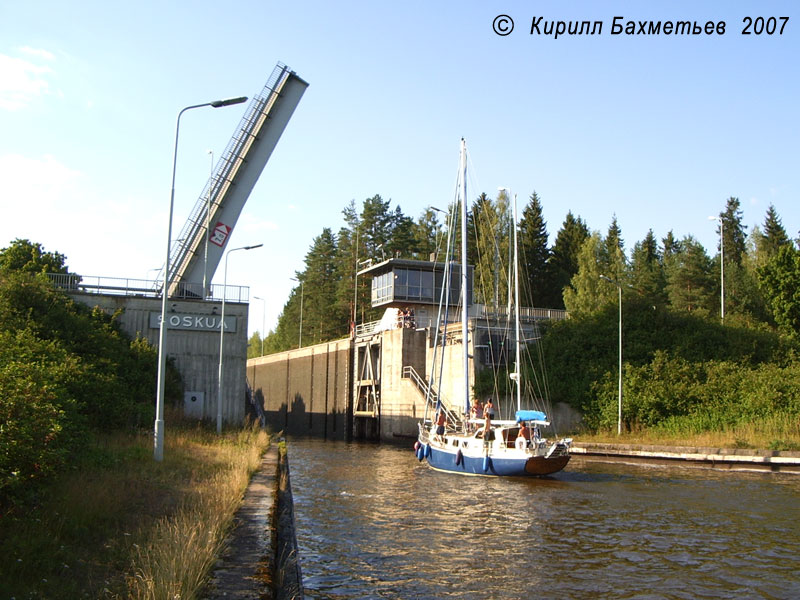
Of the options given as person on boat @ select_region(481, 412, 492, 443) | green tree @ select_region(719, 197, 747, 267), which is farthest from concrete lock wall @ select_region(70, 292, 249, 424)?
green tree @ select_region(719, 197, 747, 267)

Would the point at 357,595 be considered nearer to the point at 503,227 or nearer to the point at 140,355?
the point at 140,355

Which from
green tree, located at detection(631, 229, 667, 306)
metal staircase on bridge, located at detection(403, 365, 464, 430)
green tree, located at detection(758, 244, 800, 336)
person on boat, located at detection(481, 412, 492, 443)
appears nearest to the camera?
person on boat, located at detection(481, 412, 492, 443)

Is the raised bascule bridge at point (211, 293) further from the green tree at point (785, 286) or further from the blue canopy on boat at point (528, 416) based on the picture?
the green tree at point (785, 286)

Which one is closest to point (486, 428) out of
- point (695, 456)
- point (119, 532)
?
point (695, 456)

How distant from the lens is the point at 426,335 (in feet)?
142

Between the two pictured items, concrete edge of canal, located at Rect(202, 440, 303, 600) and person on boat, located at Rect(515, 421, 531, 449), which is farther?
person on boat, located at Rect(515, 421, 531, 449)

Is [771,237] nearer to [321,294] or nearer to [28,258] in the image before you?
[321,294]

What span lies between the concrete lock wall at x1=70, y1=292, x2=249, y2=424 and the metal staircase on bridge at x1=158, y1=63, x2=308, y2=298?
1.15 metres

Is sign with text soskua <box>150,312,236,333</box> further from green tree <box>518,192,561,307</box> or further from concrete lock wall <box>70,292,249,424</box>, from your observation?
green tree <box>518,192,561,307</box>

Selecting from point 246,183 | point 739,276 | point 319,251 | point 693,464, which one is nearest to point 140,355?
point 246,183

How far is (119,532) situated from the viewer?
30.6ft

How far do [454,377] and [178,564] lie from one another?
33503 millimetres

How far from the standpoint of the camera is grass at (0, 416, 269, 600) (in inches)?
269

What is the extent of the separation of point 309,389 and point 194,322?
24.9 m
